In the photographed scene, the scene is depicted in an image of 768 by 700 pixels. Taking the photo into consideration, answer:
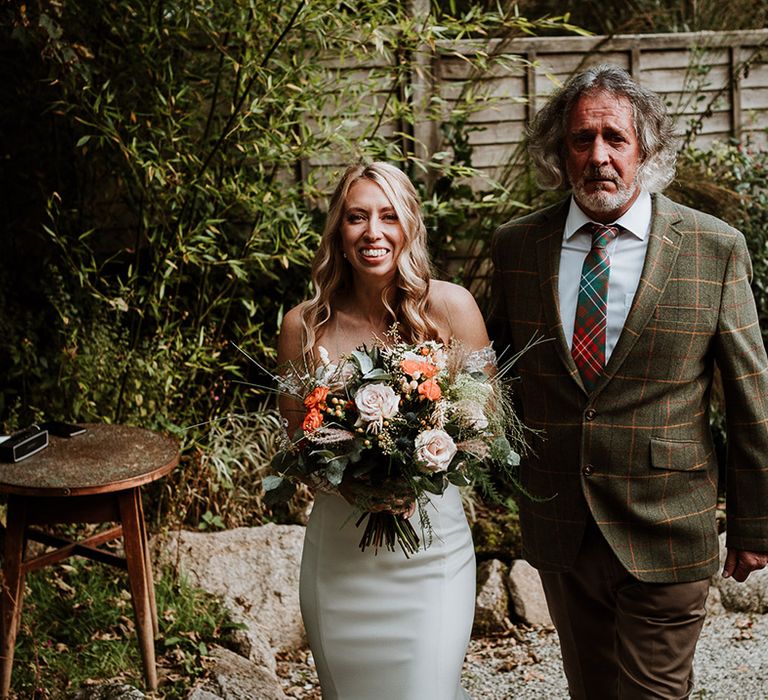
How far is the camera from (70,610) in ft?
12.4

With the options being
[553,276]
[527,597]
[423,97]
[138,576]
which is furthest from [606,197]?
[423,97]

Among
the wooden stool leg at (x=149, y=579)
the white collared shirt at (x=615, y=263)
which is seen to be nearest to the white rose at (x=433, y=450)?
the white collared shirt at (x=615, y=263)

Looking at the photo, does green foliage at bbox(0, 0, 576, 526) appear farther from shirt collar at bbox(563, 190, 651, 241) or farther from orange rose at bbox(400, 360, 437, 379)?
→ orange rose at bbox(400, 360, 437, 379)

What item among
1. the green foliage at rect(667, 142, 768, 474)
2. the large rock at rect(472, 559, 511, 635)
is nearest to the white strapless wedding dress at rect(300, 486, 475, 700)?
the large rock at rect(472, 559, 511, 635)

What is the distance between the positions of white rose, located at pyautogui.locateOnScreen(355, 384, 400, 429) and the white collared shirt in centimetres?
59

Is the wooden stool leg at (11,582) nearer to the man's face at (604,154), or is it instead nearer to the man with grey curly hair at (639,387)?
the man with grey curly hair at (639,387)

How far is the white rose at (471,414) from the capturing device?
2336 mm

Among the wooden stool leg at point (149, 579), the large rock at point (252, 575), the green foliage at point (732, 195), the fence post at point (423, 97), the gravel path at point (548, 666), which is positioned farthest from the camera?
the fence post at point (423, 97)

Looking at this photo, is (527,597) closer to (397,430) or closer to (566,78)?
(397,430)

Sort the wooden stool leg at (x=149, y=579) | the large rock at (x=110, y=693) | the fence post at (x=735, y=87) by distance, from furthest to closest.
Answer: the fence post at (x=735, y=87) → the wooden stool leg at (x=149, y=579) → the large rock at (x=110, y=693)

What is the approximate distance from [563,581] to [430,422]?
2.45 feet

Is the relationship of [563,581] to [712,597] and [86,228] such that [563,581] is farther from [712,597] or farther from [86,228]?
[86,228]

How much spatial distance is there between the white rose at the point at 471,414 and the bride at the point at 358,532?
28cm

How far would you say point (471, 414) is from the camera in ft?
7.66
